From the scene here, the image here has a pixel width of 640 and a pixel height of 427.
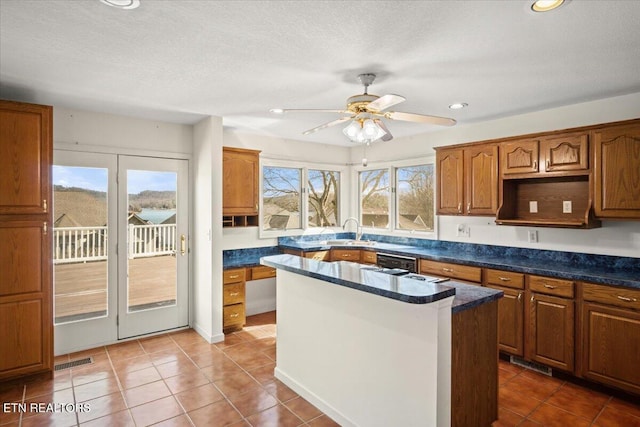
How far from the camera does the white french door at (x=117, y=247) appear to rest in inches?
145

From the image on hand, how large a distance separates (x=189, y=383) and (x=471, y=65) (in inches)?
133

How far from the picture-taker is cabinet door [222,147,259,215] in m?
4.44

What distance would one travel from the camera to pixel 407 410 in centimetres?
207

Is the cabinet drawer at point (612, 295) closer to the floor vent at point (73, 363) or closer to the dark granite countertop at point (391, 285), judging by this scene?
the dark granite countertop at point (391, 285)

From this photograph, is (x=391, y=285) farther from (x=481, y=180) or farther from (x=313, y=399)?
(x=481, y=180)

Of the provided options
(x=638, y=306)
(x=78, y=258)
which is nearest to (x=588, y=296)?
(x=638, y=306)

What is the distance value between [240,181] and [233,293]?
1386mm

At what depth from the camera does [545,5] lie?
1772 mm

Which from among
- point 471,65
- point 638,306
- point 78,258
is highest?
point 471,65

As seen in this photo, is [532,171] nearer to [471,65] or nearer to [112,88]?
[471,65]

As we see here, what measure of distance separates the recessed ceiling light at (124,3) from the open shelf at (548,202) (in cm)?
359

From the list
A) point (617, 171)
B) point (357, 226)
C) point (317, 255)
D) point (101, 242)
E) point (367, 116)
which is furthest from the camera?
point (357, 226)

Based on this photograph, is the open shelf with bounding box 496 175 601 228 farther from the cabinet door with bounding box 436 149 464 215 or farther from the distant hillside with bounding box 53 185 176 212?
the distant hillside with bounding box 53 185 176 212

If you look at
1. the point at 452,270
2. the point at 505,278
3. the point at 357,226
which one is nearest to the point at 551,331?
the point at 505,278
